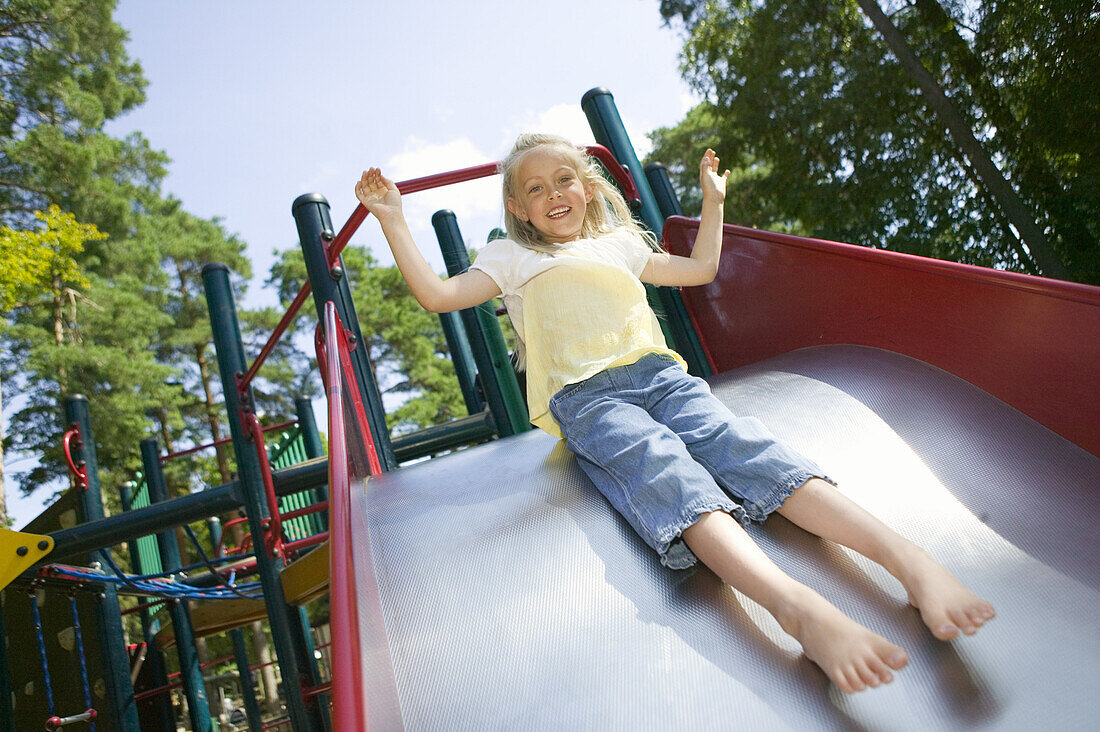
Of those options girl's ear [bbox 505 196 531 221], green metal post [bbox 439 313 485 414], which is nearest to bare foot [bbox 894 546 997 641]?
girl's ear [bbox 505 196 531 221]

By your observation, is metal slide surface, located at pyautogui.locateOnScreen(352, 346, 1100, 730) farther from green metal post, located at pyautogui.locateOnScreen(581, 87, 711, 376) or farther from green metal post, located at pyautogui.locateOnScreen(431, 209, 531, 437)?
green metal post, located at pyautogui.locateOnScreen(431, 209, 531, 437)

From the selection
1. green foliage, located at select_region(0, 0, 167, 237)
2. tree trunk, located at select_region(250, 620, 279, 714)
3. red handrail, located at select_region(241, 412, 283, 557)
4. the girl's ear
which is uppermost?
green foliage, located at select_region(0, 0, 167, 237)

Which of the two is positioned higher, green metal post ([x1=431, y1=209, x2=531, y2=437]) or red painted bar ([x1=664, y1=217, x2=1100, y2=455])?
green metal post ([x1=431, y1=209, x2=531, y2=437])

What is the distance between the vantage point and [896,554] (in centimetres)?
117

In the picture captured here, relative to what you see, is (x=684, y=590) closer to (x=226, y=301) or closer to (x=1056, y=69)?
(x=226, y=301)

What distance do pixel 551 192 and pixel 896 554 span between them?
3.92ft

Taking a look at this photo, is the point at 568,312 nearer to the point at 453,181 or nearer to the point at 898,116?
the point at 453,181

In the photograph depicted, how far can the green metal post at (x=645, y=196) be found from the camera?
2629mm

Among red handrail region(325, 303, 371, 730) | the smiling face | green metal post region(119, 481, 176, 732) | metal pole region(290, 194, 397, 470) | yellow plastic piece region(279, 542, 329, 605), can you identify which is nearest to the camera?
red handrail region(325, 303, 371, 730)

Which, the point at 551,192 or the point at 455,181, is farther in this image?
the point at 455,181

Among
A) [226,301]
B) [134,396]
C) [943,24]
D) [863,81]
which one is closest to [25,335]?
[134,396]

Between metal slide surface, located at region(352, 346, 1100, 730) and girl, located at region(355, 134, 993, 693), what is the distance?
0.15 feet

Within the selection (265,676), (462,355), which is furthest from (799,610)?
(265,676)

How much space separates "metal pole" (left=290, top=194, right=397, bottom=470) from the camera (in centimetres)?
264
